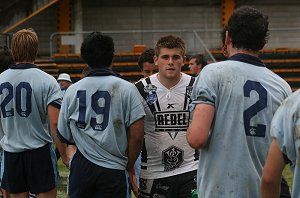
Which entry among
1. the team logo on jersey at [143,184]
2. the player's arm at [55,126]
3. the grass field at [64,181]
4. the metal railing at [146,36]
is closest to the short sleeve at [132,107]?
the team logo on jersey at [143,184]

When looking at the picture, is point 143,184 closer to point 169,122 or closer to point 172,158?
point 172,158

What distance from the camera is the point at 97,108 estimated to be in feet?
16.6

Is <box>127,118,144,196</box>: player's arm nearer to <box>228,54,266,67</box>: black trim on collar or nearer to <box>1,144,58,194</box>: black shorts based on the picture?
<box>228,54,266,67</box>: black trim on collar

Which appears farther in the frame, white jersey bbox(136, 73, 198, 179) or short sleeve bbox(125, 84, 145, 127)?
white jersey bbox(136, 73, 198, 179)

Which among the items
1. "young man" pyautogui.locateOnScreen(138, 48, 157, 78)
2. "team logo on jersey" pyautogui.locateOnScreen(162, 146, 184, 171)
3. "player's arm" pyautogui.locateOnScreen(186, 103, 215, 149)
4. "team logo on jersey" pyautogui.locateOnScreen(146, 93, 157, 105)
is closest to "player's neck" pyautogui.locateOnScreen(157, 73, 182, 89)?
"team logo on jersey" pyautogui.locateOnScreen(146, 93, 157, 105)

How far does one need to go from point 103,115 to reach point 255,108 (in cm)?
129

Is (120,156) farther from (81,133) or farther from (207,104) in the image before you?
(207,104)

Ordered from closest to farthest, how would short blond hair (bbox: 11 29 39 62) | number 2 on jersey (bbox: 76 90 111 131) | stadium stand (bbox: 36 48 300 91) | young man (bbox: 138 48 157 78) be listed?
number 2 on jersey (bbox: 76 90 111 131)
short blond hair (bbox: 11 29 39 62)
young man (bbox: 138 48 157 78)
stadium stand (bbox: 36 48 300 91)

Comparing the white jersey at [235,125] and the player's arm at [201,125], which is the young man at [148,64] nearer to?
the white jersey at [235,125]

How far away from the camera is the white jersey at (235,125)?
4102 millimetres

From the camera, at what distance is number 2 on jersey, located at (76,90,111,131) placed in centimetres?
504

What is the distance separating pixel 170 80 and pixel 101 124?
930 mm

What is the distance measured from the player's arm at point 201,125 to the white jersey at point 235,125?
52 millimetres

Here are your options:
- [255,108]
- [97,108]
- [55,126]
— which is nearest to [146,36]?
[55,126]
